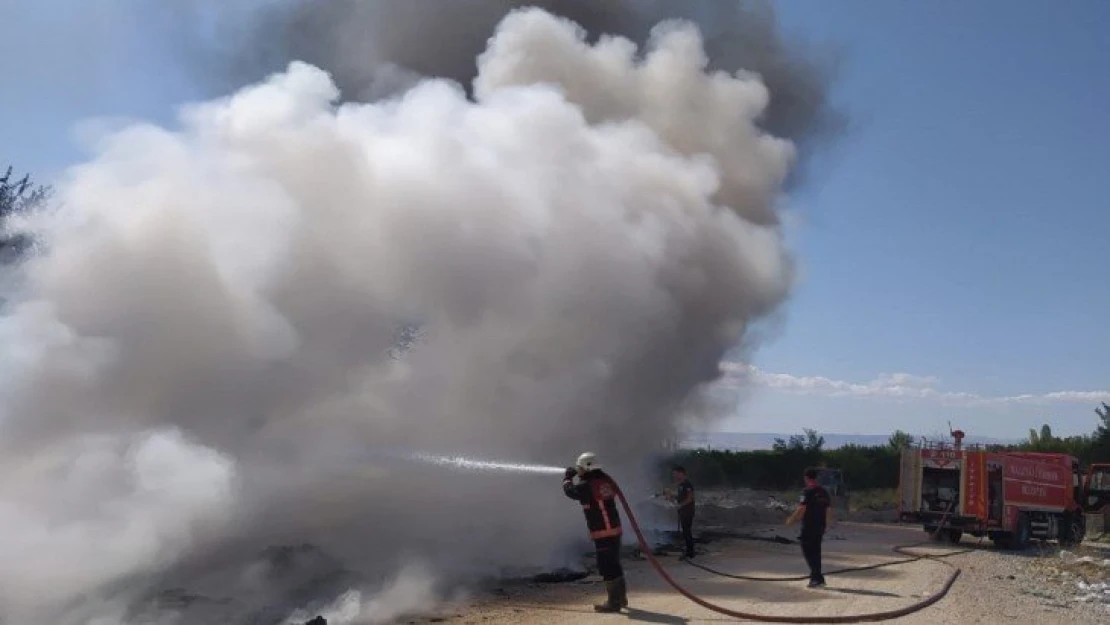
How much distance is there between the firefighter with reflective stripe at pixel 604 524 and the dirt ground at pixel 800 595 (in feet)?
0.82

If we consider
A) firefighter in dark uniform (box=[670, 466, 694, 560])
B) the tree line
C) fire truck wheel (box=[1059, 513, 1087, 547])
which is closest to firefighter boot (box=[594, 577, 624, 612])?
firefighter in dark uniform (box=[670, 466, 694, 560])

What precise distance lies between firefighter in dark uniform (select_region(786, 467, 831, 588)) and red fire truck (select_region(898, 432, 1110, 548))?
329 inches

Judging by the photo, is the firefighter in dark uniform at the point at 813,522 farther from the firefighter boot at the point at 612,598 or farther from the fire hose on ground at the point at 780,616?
the firefighter boot at the point at 612,598

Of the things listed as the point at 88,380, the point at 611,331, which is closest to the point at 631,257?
the point at 611,331

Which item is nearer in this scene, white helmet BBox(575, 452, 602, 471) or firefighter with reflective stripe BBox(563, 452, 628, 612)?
firefighter with reflective stripe BBox(563, 452, 628, 612)

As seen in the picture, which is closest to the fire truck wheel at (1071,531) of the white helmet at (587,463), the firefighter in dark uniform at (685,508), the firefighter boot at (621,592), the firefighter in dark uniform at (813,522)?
the firefighter in dark uniform at (685,508)

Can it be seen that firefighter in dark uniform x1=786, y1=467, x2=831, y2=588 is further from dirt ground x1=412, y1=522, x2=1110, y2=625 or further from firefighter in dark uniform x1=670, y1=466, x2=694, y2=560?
firefighter in dark uniform x1=670, y1=466, x2=694, y2=560

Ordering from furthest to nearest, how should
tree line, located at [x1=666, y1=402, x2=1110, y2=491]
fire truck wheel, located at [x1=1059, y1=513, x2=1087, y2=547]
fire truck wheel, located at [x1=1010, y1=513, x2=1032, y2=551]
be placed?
tree line, located at [x1=666, y1=402, x2=1110, y2=491] < fire truck wheel, located at [x1=1059, y1=513, x2=1087, y2=547] < fire truck wheel, located at [x1=1010, y1=513, x2=1032, y2=551]

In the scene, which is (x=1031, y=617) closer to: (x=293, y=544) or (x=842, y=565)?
(x=842, y=565)

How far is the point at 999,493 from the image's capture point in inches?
770

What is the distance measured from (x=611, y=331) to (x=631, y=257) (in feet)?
4.32

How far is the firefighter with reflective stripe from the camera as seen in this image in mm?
10055

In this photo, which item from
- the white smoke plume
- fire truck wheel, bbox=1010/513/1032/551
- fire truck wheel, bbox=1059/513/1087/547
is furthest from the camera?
fire truck wheel, bbox=1059/513/1087/547

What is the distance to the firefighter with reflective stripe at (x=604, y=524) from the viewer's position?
10055mm
